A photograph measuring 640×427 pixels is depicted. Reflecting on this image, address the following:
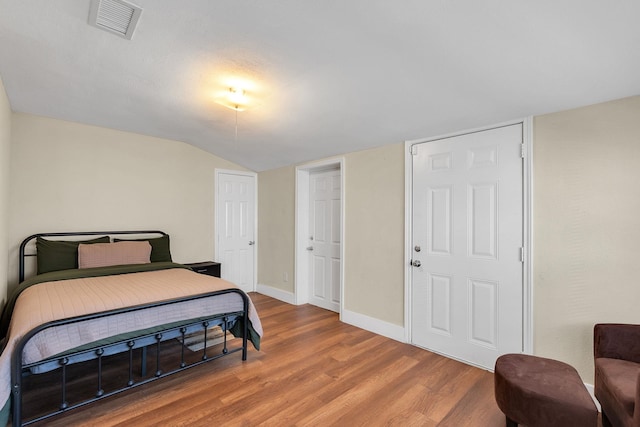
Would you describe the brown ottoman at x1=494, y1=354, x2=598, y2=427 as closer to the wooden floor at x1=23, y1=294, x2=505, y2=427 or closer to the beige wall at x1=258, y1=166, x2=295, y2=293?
the wooden floor at x1=23, y1=294, x2=505, y2=427

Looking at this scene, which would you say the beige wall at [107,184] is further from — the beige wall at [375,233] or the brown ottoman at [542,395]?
the brown ottoman at [542,395]

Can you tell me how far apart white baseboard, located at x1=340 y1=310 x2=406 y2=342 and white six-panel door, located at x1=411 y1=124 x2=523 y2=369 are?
0.18 metres

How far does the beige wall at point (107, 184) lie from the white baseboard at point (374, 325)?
7.66 feet

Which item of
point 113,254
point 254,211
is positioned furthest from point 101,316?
point 254,211

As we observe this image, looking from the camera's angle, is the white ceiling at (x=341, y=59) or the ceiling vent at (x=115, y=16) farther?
the ceiling vent at (x=115, y=16)

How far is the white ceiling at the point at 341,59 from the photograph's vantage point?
1.55 metres

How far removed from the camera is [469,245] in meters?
2.65

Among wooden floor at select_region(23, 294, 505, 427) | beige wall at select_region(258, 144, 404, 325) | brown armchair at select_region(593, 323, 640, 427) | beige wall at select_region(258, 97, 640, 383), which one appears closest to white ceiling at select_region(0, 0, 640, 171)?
beige wall at select_region(258, 97, 640, 383)

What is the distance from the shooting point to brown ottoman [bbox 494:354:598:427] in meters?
1.46

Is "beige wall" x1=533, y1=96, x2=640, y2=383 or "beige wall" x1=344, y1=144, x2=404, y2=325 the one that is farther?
"beige wall" x1=344, y1=144, x2=404, y2=325

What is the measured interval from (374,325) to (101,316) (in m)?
2.59

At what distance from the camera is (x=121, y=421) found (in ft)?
6.03

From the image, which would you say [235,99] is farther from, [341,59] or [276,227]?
[276,227]

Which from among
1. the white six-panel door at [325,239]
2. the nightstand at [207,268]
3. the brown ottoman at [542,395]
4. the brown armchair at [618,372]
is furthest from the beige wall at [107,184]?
the brown armchair at [618,372]
